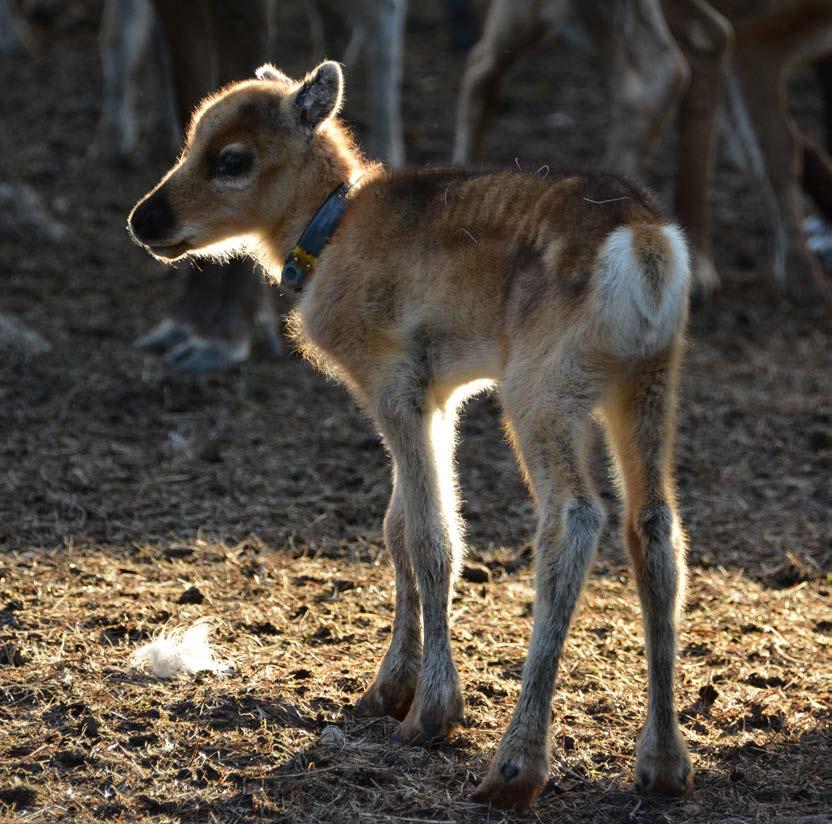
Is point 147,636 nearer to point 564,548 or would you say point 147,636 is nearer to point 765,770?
point 564,548

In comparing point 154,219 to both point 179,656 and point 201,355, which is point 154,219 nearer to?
point 179,656

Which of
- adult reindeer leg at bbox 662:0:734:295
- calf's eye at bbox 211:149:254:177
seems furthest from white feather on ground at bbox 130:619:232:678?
adult reindeer leg at bbox 662:0:734:295

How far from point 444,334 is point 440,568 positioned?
0.66 meters

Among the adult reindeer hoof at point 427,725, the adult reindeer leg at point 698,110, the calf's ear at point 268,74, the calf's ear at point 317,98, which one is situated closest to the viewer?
the adult reindeer hoof at point 427,725

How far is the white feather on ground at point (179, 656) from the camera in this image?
4.12 meters

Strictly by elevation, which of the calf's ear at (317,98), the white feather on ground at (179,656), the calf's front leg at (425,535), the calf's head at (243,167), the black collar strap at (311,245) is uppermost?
the calf's ear at (317,98)

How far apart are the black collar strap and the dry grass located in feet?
3.87

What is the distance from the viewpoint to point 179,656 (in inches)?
163

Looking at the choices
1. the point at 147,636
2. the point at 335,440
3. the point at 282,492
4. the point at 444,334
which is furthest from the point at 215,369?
the point at 444,334

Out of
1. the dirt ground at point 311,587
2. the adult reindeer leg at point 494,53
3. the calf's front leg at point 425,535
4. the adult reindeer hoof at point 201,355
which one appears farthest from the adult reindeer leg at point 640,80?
the calf's front leg at point 425,535

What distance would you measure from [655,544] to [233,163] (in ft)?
5.86

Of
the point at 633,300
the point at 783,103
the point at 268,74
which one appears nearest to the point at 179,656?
the point at 633,300

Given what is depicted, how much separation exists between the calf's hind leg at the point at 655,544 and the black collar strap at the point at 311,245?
1.05 m

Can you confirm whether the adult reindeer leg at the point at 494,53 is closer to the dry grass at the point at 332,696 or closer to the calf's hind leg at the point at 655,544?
the dry grass at the point at 332,696
